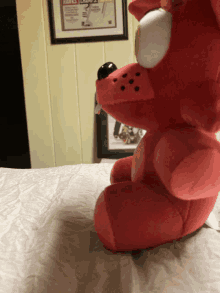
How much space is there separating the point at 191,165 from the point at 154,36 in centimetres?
Answer: 24

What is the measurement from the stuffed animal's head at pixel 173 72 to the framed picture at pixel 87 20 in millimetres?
963

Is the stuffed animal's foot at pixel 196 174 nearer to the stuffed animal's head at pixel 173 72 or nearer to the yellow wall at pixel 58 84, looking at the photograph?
the stuffed animal's head at pixel 173 72

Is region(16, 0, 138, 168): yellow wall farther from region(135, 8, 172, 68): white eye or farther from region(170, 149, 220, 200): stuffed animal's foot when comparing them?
region(170, 149, 220, 200): stuffed animal's foot

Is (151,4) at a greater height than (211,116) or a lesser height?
greater

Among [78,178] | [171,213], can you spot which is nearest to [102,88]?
[171,213]

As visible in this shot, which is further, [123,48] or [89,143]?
[89,143]

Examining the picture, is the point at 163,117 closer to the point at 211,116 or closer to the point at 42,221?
the point at 211,116

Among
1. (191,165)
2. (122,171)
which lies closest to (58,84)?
(122,171)

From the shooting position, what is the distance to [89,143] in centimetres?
150

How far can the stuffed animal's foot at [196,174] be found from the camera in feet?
1.21

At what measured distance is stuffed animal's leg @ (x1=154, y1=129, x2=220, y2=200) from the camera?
0.37m

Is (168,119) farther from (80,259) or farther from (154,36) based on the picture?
(80,259)

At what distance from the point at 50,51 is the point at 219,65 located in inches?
48.8

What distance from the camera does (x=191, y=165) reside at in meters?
0.37
